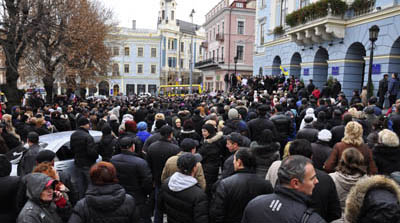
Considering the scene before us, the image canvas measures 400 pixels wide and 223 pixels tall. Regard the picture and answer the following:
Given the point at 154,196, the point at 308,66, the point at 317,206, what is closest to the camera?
the point at 317,206

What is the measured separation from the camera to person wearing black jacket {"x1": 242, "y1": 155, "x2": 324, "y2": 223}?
2285 millimetres

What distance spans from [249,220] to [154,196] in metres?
3.47

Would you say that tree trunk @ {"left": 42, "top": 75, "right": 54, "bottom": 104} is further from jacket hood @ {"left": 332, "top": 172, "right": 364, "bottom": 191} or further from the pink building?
the pink building

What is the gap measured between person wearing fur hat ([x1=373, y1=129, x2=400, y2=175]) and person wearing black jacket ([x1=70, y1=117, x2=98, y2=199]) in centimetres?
466

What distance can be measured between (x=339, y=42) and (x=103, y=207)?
1947 cm

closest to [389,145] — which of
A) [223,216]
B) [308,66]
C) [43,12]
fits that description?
[223,216]

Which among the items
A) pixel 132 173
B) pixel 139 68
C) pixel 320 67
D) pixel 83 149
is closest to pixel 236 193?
pixel 132 173

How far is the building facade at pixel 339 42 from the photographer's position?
15.4 metres

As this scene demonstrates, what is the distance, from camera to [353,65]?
18.7m

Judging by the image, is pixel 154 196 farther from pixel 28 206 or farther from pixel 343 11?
pixel 343 11

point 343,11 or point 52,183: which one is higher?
point 343,11

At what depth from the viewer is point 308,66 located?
22.5 meters

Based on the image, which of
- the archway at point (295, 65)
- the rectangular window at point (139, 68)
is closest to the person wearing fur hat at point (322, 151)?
the archway at point (295, 65)

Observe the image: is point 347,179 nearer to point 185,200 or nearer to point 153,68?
point 185,200
